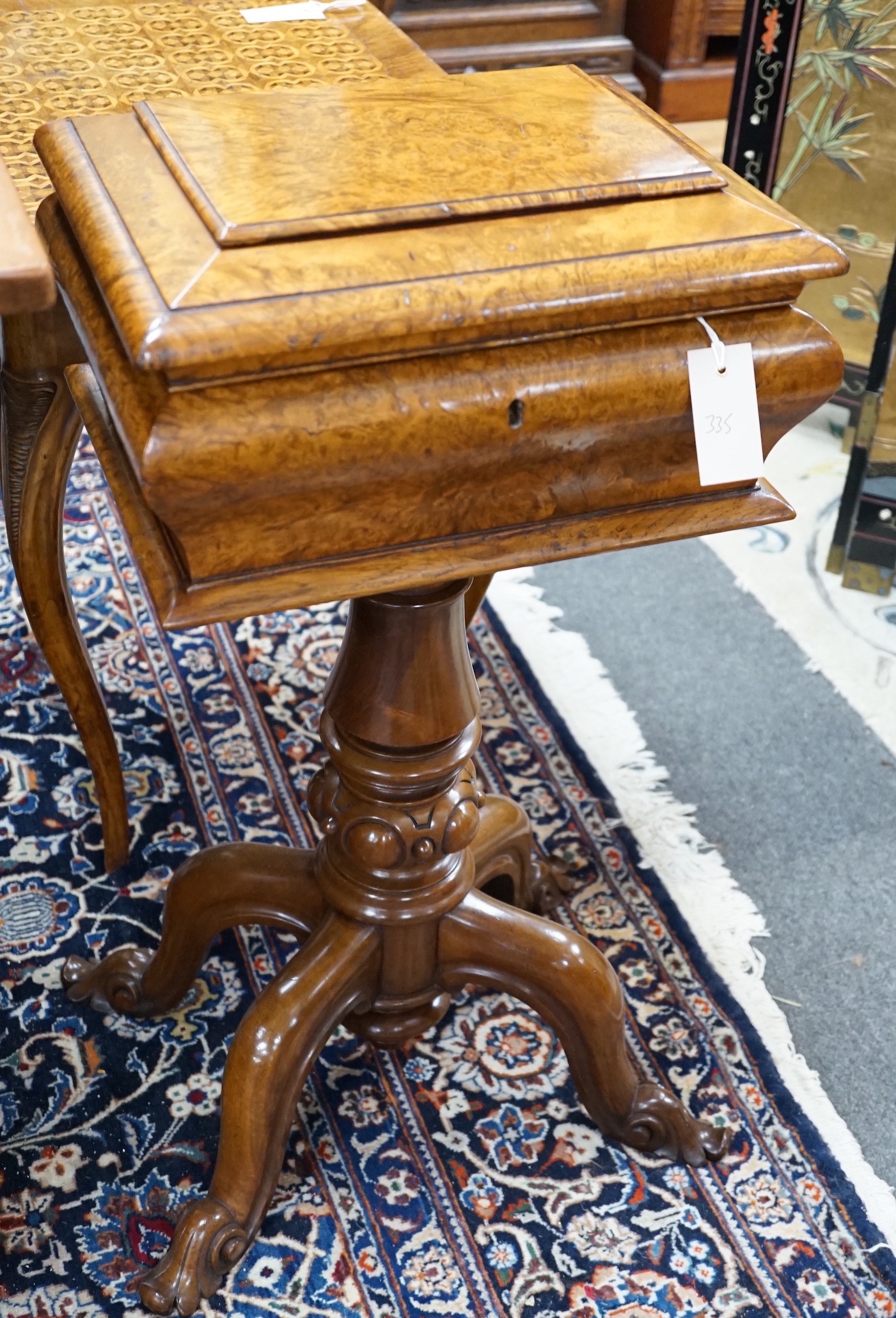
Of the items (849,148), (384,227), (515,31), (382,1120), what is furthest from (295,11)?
(515,31)

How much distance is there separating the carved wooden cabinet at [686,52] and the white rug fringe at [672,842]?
1.71 meters

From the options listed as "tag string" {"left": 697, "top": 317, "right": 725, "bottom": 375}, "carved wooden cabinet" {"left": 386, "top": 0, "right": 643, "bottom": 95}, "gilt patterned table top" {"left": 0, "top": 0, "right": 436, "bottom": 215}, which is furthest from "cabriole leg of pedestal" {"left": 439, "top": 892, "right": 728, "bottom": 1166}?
"carved wooden cabinet" {"left": 386, "top": 0, "right": 643, "bottom": 95}

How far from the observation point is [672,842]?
61.2 inches

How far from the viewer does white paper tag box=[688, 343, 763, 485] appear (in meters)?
0.82

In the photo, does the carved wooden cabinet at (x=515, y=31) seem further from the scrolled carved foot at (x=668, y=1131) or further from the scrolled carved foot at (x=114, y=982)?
the scrolled carved foot at (x=668, y=1131)

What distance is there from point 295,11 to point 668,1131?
1.19m

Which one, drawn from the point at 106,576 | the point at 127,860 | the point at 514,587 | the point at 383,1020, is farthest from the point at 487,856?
the point at 106,576

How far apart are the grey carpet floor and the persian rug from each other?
9cm

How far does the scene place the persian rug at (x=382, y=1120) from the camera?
1.14 meters

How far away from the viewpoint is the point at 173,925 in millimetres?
1240

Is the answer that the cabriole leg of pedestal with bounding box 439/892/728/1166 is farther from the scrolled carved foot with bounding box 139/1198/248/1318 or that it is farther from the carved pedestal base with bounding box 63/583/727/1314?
the scrolled carved foot with bounding box 139/1198/248/1318

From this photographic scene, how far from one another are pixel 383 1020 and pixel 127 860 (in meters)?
0.41

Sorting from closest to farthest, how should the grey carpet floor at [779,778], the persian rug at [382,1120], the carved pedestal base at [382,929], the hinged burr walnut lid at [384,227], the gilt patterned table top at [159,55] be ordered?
the hinged burr walnut lid at [384,227] → the carved pedestal base at [382,929] → the persian rug at [382,1120] → the gilt patterned table top at [159,55] → the grey carpet floor at [779,778]

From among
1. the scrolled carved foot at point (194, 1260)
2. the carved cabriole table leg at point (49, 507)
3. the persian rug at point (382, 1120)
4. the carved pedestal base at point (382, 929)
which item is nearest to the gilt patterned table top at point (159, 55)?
Answer: the carved cabriole table leg at point (49, 507)
